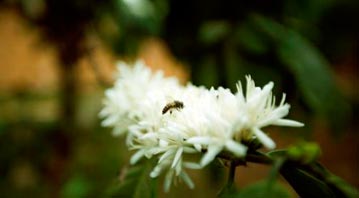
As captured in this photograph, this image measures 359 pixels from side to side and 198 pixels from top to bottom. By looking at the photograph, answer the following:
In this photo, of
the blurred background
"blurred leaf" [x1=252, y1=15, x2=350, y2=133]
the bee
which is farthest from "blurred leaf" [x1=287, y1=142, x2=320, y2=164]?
"blurred leaf" [x1=252, y1=15, x2=350, y2=133]

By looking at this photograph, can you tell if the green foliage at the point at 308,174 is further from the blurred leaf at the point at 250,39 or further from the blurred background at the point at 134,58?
the blurred leaf at the point at 250,39

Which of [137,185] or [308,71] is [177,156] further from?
[308,71]

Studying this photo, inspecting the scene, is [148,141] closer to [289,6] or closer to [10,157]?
[289,6]

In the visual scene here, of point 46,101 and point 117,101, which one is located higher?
point 46,101

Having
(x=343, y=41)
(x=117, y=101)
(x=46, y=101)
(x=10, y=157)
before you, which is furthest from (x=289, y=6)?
(x=46, y=101)

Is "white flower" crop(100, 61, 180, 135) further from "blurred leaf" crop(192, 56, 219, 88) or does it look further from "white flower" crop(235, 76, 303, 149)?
"blurred leaf" crop(192, 56, 219, 88)
